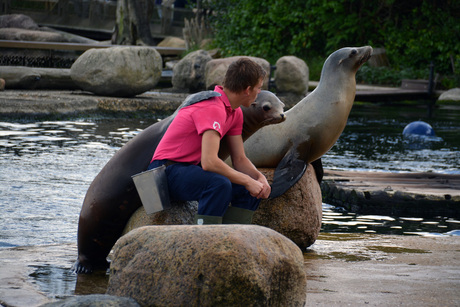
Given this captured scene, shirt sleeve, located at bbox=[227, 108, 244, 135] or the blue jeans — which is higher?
Answer: shirt sleeve, located at bbox=[227, 108, 244, 135]

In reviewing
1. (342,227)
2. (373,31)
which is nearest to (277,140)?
(342,227)

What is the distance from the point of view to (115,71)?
45.6 ft

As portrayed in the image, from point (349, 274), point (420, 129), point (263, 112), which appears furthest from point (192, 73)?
point (349, 274)

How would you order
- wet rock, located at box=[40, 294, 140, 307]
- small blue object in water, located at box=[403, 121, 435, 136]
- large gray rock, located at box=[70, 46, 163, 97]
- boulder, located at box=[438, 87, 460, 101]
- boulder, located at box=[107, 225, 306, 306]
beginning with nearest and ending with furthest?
boulder, located at box=[107, 225, 306, 306] → wet rock, located at box=[40, 294, 140, 307] → small blue object in water, located at box=[403, 121, 435, 136] → large gray rock, located at box=[70, 46, 163, 97] → boulder, located at box=[438, 87, 460, 101]

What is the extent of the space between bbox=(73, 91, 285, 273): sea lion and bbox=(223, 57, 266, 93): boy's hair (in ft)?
1.36

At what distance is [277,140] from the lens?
5.19 m

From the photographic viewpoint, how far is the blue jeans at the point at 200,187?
3.60 m

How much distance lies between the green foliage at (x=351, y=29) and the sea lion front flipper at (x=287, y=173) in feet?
57.3

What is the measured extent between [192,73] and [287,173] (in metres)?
12.8

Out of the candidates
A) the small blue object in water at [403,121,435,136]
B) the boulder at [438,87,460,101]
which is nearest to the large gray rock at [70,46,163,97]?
the small blue object in water at [403,121,435,136]

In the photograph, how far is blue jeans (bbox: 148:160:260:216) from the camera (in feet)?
11.8

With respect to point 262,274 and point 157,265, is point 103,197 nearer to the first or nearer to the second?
point 157,265

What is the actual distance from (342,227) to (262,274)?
3163mm

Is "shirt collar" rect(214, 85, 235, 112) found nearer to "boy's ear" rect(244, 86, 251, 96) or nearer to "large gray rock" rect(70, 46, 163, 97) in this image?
"boy's ear" rect(244, 86, 251, 96)
